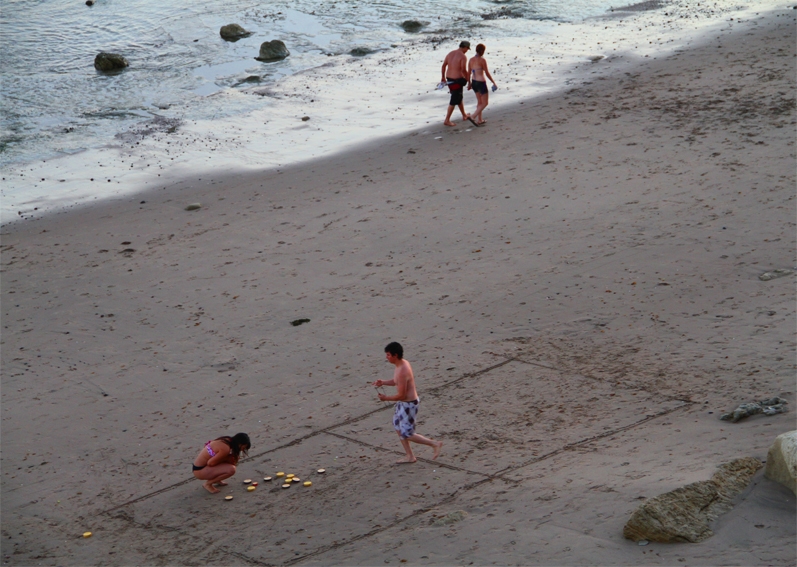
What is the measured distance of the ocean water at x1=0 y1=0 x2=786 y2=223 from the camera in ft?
60.4

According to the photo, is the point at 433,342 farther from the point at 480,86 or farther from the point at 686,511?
the point at 480,86

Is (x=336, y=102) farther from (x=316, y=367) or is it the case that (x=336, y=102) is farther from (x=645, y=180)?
(x=316, y=367)

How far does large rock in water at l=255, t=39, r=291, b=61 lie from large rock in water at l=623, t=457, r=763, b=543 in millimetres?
20893

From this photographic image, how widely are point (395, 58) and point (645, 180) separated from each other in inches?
445

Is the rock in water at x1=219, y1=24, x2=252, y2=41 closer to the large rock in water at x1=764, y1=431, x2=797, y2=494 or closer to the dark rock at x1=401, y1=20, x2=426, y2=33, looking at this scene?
the dark rock at x1=401, y1=20, x2=426, y2=33

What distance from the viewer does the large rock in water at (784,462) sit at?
6398 mm

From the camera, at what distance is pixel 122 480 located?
8.75 metres

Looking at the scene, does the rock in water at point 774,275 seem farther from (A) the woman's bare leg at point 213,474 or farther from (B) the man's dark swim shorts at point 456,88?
(B) the man's dark swim shorts at point 456,88

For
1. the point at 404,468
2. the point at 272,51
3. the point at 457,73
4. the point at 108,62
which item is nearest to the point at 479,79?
the point at 457,73

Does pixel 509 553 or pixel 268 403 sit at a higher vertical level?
pixel 509 553

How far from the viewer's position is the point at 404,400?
824 centimetres

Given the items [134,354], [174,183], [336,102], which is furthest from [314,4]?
[134,354]

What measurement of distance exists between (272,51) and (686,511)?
21373mm

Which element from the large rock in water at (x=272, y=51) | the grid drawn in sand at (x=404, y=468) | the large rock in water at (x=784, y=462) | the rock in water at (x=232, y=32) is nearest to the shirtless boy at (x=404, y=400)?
the grid drawn in sand at (x=404, y=468)
